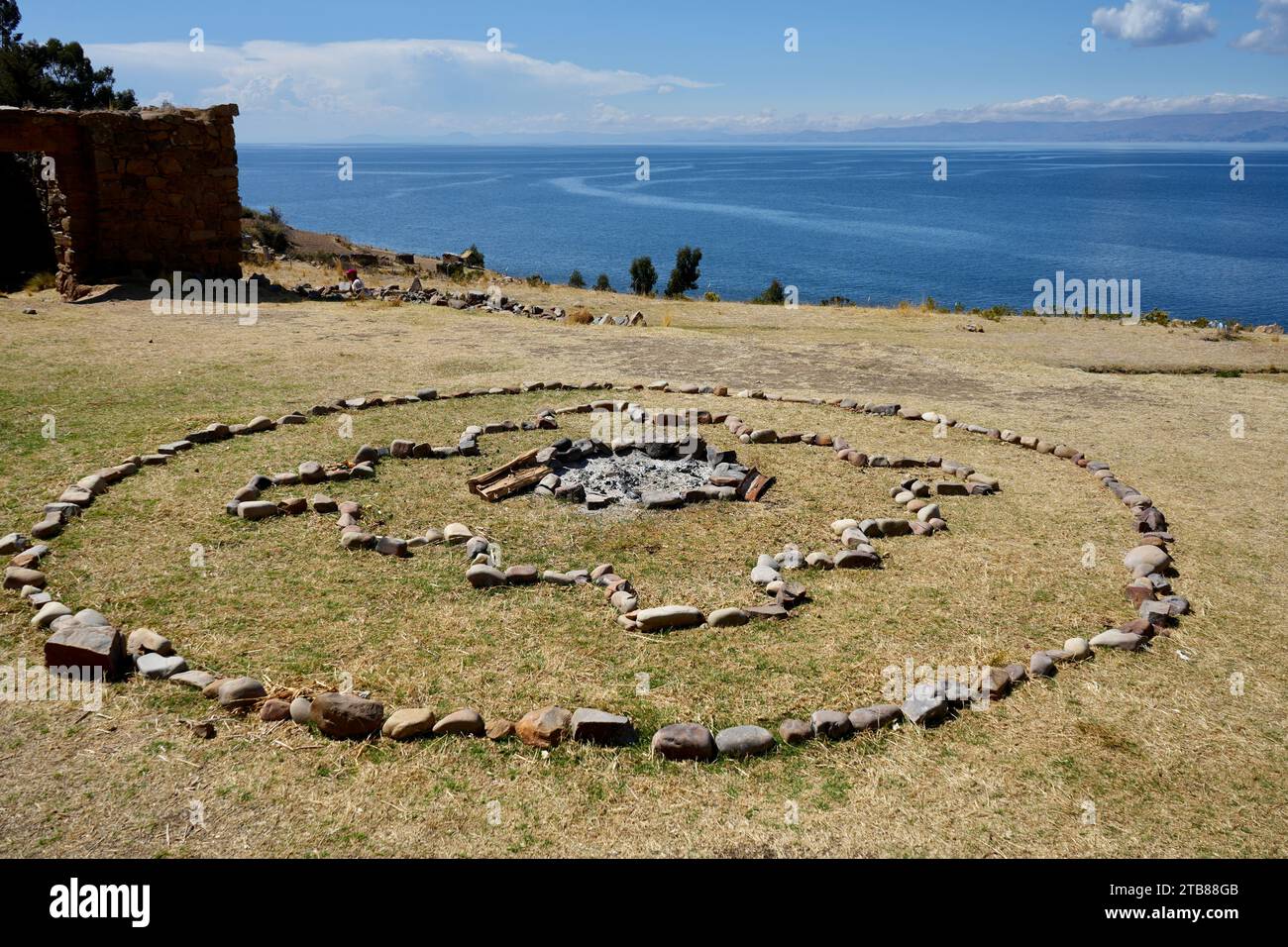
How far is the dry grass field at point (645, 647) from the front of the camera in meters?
5.07

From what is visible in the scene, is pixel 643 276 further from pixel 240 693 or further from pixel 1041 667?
pixel 240 693

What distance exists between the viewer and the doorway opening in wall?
2841 cm

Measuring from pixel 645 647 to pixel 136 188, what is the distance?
22.7m

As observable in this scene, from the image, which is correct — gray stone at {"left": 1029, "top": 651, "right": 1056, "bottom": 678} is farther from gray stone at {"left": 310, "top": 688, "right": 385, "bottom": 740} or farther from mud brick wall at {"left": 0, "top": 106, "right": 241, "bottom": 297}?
Result: mud brick wall at {"left": 0, "top": 106, "right": 241, "bottom": 297}

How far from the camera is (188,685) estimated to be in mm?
6223

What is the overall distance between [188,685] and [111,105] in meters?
37.3

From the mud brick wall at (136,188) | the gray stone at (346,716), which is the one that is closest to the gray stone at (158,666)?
the gray stone at (346,716)

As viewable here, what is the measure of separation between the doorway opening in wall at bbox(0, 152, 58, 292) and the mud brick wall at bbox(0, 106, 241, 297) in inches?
241

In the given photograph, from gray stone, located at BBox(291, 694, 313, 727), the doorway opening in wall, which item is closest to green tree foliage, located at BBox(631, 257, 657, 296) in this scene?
the doorway opening in wall

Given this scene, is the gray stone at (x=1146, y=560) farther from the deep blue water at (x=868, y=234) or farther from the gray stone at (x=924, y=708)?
the deep blue water at (x=868, y=234)

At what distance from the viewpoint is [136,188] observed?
23.5 m
